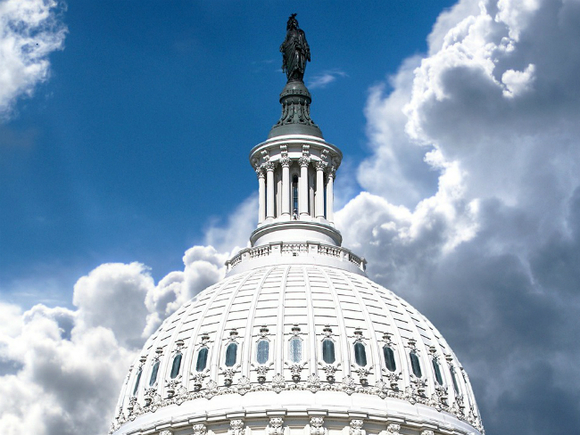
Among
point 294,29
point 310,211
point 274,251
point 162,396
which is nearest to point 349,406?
point 162,396

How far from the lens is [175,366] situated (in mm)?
82562

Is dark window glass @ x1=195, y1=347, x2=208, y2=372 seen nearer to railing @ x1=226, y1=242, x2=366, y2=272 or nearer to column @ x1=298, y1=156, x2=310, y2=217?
railing @ x1=226, y1=242, x2=366, y2=272

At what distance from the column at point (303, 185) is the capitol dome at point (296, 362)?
4.02 meters

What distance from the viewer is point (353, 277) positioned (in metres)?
91.5

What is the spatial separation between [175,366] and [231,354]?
4.40m

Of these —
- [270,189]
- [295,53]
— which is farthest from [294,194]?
[295,53]

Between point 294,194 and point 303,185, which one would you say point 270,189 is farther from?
point 303,185

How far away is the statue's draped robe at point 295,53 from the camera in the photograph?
348ft

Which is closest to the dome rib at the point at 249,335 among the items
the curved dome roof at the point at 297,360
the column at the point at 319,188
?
the curved dome roof at the point at 297,360

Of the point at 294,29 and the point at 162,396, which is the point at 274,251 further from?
the point at 294,29

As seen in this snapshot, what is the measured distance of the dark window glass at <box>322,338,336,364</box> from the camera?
261 feet

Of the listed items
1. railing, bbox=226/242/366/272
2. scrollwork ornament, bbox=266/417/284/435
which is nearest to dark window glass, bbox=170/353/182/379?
scrollwork ornament, bbox=266/417/284/435

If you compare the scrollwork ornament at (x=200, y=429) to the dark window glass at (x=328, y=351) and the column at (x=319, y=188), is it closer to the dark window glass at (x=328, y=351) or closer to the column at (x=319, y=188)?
the dark window glass at (x=328, y=351)

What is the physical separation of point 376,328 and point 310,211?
18.3 meters
